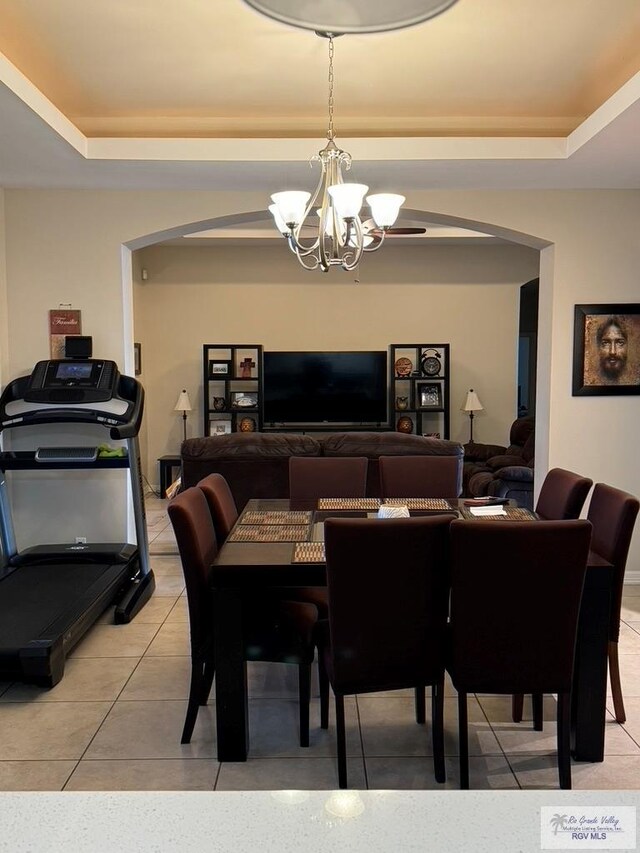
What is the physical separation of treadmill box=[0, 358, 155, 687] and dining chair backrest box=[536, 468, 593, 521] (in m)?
2.41

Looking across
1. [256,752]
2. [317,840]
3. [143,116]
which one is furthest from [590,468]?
[317,840]

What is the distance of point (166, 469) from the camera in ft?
25.1

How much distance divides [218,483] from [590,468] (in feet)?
8.67

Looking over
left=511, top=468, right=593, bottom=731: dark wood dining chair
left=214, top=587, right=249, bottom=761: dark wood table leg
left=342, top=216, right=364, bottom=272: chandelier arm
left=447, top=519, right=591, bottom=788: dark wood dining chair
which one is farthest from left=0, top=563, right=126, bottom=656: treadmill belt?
left=342, top=216, right=364, bottom=272: chandelier arm

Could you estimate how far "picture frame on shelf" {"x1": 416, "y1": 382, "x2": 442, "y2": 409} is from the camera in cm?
780

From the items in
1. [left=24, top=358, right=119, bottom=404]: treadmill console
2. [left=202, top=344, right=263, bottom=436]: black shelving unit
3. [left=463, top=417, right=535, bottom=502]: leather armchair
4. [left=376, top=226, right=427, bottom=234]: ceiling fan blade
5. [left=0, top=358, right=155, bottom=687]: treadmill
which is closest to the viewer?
[left=0, top=358, right=155, bottom=687]: treadmill

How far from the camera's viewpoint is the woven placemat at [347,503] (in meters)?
3.47

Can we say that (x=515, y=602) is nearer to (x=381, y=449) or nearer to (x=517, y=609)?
(x=517, y=609)

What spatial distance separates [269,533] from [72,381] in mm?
2019

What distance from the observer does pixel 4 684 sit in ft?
10.6

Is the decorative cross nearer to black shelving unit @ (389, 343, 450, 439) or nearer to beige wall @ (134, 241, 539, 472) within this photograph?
beige wall @ (134, 241, 539, 472)

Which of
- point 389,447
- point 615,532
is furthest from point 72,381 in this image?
point 615,532

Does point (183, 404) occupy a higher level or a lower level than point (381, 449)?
higher

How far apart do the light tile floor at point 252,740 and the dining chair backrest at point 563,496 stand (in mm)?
845
